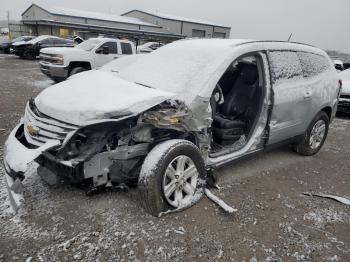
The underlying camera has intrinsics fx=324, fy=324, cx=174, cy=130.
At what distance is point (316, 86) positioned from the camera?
4605mm

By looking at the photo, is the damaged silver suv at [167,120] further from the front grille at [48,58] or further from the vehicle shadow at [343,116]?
the front grille at [48,58]

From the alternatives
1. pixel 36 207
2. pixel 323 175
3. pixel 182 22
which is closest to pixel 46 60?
pixel 36 207

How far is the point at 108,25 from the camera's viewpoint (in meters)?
39.7

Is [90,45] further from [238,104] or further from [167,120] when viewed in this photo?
[167,120]

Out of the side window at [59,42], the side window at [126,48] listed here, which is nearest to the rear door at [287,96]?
the side window at [126,48]

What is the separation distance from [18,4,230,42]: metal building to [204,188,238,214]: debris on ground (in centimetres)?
2851

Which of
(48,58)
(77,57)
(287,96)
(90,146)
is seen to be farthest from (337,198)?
(48,58)

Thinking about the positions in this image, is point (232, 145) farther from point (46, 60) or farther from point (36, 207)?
point (46, 60)

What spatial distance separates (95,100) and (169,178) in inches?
40.2

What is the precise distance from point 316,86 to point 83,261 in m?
3.80

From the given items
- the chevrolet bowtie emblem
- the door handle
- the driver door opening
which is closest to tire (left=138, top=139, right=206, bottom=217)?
the driver door opening

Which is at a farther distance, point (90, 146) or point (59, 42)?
point (59, 42)

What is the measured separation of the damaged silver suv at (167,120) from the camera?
286 centimetres

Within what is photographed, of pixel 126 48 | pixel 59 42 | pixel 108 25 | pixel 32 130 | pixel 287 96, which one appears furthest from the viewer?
pixel 108 25
